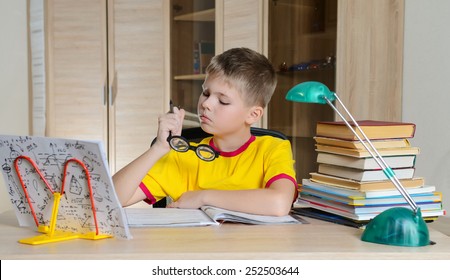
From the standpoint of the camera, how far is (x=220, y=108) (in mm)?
1742

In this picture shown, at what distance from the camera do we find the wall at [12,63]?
4.06 m

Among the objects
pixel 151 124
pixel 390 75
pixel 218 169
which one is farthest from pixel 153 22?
pixel 218 169

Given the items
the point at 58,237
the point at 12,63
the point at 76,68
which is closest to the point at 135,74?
the point at 76,68

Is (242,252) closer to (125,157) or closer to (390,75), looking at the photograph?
(390,75)

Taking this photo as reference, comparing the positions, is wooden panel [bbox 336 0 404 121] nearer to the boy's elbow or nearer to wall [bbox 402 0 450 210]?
wall [bbox 402 0 450 210]

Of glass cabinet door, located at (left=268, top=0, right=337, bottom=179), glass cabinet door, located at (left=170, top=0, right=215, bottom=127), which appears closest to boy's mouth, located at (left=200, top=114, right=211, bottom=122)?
glass cabinet door, located at (left=268, top=0, right=337, bottom=179)

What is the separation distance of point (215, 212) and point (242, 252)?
0.33 m

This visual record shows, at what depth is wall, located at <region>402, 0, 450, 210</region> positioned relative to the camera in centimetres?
262

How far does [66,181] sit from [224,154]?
70cm

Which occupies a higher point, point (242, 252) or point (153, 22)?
point (153, 22)

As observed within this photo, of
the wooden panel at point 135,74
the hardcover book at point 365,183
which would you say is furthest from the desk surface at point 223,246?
the wooden panel at point 135,74

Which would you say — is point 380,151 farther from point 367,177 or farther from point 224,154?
point 224,154
